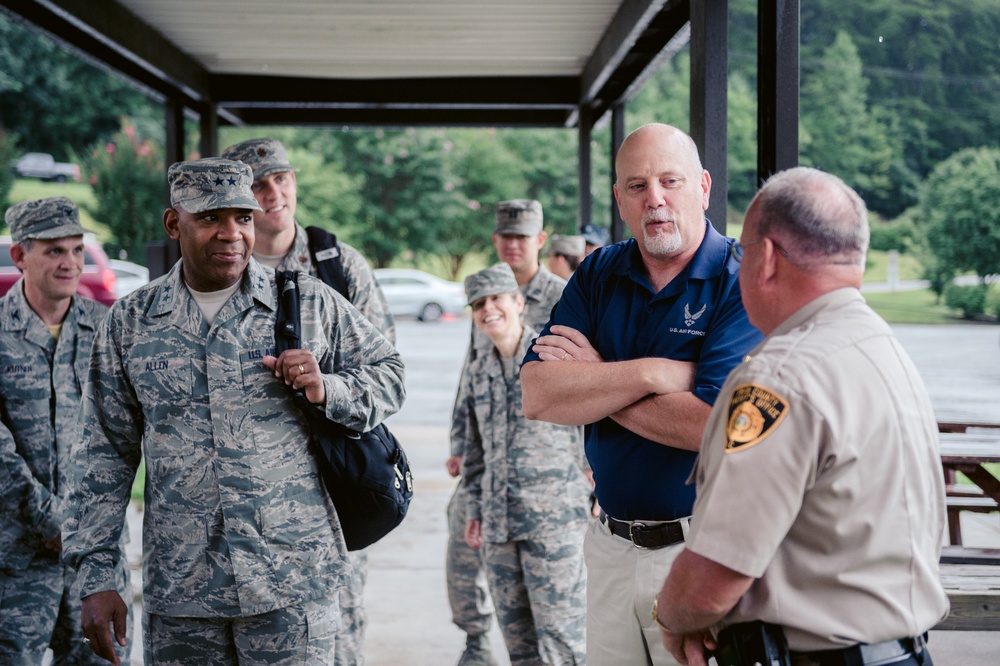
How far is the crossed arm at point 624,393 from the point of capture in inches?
86.8

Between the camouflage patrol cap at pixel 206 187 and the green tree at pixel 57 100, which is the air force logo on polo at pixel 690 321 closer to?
the camouflage patrol cap at pixel 206 187

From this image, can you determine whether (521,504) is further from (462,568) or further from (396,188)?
(396,188)

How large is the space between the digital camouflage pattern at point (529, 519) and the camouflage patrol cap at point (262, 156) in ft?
3.79

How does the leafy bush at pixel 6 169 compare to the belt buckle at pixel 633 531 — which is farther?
the leafy bush at pixel 6 169

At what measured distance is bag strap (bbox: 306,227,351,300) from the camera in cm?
367

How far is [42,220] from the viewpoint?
12.2ft

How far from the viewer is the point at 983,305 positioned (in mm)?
14336

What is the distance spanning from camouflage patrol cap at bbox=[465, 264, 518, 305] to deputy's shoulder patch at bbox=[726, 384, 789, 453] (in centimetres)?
242

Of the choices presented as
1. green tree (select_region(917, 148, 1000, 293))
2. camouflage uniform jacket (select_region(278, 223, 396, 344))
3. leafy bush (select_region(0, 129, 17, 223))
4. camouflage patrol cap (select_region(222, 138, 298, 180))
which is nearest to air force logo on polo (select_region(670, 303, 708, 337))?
camouflage uniform jacket (select_region(278, 223, 396, 344))

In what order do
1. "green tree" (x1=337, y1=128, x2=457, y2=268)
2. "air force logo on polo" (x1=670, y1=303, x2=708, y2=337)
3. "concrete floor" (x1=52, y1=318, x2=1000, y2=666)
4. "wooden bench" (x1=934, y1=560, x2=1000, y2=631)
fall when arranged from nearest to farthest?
"air force logo on polo" (x1=670, y1=303, x2=708, y2=337)
"wooden bench" (x1=934, y1=560, x2=1000, y2=631)
"concrete floor" (x1=52, y1=318, x2=1000, y2=666)
"green tree" (x1=337, y1=128, x2=457, y2=268)

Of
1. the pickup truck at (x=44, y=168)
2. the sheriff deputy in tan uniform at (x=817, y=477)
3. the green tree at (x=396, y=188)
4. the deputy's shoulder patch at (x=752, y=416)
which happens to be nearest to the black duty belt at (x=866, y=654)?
the sheriff deputy in tan uniform at (x=817, y=477)

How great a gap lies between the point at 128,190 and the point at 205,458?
27.8m

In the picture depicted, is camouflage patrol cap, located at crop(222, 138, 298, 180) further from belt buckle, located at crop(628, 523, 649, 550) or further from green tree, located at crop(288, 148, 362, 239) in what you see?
green tree, located at crop(288, 148, 362, 239)

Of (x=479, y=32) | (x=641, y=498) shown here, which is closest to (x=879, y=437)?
(x=641, y=498)
